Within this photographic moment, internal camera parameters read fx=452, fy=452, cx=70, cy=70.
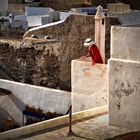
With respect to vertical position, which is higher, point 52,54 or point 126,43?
point 126,43

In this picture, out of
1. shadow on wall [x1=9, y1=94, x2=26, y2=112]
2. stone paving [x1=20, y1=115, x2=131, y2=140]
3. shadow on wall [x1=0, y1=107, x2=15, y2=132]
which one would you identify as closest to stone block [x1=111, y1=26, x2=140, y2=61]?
stone paving [x1=20, y1=115, x2=131, y2=140]

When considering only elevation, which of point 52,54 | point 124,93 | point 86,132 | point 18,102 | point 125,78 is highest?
point 125,78

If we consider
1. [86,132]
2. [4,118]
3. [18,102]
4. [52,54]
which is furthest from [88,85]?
[52,54]

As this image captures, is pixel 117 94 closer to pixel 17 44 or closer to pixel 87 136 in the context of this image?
pixel 87 136

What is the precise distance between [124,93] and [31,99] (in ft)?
15.4

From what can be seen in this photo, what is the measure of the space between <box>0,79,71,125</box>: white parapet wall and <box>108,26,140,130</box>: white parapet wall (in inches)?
127

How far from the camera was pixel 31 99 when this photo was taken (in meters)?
12.0

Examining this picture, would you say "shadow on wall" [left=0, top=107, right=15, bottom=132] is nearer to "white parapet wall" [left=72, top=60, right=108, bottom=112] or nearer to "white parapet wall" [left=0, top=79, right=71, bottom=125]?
"white parapet wall" [left=0, top=79, right=71, bottom=125]

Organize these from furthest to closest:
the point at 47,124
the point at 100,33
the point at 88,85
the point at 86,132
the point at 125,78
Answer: the point at 100,33 < the point at 88,85 < the point at 47,124 < the point at 125,78 < the point at 86,132

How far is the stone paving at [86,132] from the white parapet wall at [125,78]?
0.21m

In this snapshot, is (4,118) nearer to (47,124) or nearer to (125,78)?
(47,124)

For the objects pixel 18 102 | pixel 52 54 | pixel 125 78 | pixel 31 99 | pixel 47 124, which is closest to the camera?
pixel 125 78

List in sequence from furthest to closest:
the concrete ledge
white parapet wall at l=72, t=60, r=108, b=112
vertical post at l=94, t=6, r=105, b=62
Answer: vertical post at l=94, t=6, r=105, b=62, white parapet wall at l=72, t=60, r=108, b=112, the concrete ledge

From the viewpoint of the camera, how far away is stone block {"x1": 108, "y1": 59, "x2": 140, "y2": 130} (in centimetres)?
759
